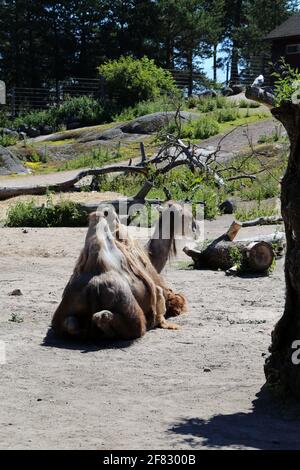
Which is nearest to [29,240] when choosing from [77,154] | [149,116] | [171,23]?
[77,154]

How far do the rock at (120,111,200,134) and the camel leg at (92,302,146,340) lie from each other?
23.6m

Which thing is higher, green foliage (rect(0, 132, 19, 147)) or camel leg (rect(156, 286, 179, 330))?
green foliage (rect(0, 132, 19, 147))

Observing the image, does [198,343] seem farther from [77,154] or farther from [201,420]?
[77,154]

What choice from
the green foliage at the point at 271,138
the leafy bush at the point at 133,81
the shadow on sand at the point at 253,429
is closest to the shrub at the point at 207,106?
the leafy bush at the point at 133,81

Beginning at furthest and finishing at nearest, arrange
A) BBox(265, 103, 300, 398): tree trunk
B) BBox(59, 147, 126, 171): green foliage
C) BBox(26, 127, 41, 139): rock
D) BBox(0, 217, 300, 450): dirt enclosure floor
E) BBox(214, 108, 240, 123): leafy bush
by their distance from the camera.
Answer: BBox(26, 127, 41, 139): rock
BBox(214, 108, 240, 123): leafy bush
BBox(59, 147, 126, 171): green foliage
BBox(265, 103, 300, 398): tree trunk
BBox(0, 217, 300, 450): dirt enclosure floor

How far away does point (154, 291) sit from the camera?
8.21 metres

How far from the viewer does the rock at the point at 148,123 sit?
1238 inches

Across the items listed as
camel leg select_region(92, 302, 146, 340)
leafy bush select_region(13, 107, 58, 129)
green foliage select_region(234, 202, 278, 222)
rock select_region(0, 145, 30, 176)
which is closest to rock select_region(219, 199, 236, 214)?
green foliage select_region(234, 202, 278, 222)

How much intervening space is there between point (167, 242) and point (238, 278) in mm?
2123

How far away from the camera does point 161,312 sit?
8.47 metres

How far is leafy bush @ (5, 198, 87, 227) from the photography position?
16.0 meters

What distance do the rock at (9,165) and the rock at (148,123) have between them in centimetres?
616

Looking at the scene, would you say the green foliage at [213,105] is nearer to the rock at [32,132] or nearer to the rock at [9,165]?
the rock at [32,132]

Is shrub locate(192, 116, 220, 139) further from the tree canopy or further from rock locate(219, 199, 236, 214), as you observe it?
the tree canopy
